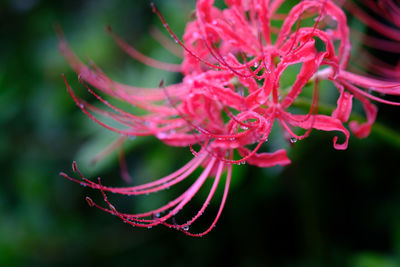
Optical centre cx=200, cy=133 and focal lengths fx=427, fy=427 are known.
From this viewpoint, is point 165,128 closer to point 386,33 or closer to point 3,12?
point 386,33

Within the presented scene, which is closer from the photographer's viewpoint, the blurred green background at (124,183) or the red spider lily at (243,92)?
the red spider lily at (243,92)

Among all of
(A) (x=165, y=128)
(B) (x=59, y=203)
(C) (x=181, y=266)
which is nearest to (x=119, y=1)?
(B) (x=59, y=203)

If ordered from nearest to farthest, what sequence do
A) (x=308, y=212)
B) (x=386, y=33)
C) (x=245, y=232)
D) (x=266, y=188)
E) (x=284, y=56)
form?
(x=284, y=56)
(x=386, y=33)
(x=266, y=188)
(x=308, y=212)
(x=245, y=232)

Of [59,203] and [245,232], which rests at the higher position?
[59,203]

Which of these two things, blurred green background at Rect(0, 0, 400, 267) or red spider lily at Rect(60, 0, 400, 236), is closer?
red spider lily at Rect(60, 0, 400, 236)

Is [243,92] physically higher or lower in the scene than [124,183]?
higher

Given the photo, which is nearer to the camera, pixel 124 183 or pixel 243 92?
pixel 243 92

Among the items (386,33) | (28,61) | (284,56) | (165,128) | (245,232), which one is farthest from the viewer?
(28,61)

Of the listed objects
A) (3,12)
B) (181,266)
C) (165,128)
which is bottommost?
(181,266)
